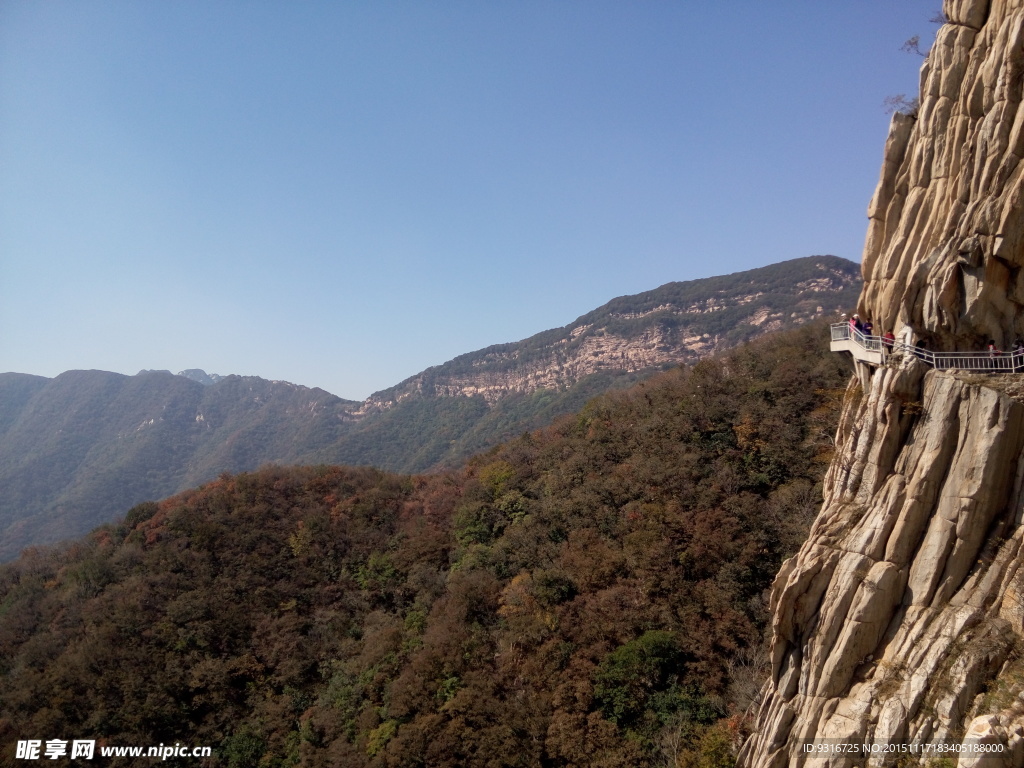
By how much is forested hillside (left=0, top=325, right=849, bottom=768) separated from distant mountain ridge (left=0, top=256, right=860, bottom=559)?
2350 inches

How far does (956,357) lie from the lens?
10320 millimetres

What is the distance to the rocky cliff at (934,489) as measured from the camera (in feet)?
28.6

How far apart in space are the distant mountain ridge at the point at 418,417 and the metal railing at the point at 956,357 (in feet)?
272

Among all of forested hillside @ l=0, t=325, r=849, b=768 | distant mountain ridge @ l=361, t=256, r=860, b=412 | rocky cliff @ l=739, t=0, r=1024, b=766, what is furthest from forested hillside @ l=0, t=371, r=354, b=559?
rocky cliff @ l=739, t=0, r=1024, b=766

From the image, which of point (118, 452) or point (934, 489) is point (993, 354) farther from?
point (118, 452)

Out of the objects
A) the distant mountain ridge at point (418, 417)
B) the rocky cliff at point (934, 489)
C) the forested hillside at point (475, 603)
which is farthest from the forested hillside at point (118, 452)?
the rocky cliff at point (934, 489)

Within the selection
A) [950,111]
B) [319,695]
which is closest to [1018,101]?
[950,111]

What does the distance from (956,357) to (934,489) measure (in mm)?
2594

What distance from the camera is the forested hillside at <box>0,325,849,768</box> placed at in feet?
63.4

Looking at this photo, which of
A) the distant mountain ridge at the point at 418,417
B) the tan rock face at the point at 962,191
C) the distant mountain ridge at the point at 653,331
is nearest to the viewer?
the tan rock face at the point at 962,191

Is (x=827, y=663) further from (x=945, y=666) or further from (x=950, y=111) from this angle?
(x=950, y=111)

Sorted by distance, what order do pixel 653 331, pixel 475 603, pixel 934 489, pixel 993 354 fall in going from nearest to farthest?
pixel 934 489 → pixel 993 354 → pixel 475 603 → pixel 653 331

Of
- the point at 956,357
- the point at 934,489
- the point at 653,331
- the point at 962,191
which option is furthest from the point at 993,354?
the point at 653,331

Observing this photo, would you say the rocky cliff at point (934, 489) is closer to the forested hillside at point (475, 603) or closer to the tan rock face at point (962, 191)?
the tan rock face at point (962, 191)
